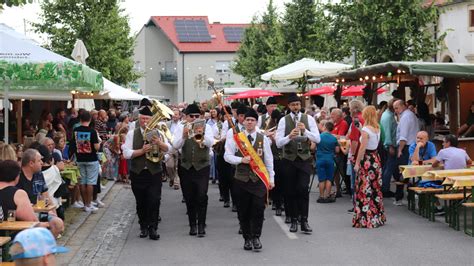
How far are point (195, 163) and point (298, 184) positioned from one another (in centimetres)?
151

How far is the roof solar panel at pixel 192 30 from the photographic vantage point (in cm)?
8375

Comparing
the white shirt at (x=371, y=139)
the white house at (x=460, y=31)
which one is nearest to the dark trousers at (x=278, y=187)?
the white shirt at (x=371, y=139)

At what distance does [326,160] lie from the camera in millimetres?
15391

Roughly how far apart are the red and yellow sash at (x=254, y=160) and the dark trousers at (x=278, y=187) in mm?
2624

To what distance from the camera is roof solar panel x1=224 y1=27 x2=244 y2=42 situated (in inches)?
3357

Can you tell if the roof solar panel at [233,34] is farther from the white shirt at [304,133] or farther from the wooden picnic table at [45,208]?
the wooden picnic table at [45,208]

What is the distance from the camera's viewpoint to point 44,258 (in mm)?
4355

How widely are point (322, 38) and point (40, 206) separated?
19.9 meters

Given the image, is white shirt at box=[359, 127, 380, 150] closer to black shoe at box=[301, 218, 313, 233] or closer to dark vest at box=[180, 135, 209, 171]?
black shoe at box=[301, 218, 313, 233]

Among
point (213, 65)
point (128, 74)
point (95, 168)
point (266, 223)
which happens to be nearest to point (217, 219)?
point (266, 223)

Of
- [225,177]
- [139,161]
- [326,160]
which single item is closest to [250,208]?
[139,161]

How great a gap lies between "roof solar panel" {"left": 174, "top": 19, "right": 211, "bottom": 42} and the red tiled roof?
0.43m

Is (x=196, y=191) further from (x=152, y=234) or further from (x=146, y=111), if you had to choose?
(x=146, y=111)

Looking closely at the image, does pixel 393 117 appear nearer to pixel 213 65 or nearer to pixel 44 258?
pixel 44 258
